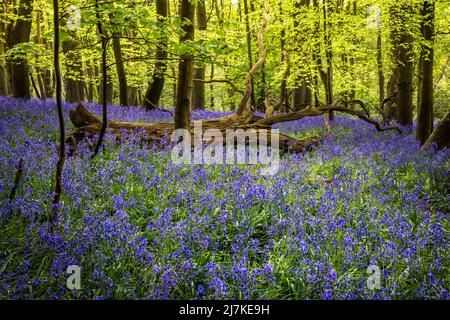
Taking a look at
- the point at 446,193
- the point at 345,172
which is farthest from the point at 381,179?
the point at 446,193

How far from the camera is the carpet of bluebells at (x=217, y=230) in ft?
10.4

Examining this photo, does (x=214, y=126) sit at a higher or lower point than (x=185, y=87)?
lower

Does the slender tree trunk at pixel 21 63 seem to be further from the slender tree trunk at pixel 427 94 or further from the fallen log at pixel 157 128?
the slender tree trunk at pixel 427 94

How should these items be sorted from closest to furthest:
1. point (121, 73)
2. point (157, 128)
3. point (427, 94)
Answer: point (157, 128) → point (427, 94) → point (121, 73)

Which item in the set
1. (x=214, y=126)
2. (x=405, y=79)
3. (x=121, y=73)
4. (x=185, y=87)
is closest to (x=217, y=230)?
(x=185, y=87)

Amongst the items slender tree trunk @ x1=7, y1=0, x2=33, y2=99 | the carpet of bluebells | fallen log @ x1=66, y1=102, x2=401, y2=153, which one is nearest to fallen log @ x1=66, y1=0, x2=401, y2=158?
fallen log @ x1=66, y1=102, x2=401, y2=153

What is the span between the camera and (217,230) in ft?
14.3

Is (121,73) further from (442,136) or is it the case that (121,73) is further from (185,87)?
(442,136)

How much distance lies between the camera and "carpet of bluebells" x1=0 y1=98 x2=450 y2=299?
317cm

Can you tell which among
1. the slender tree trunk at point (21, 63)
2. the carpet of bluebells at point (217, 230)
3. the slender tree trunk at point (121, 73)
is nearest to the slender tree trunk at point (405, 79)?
the carpet of bluebells at point (217, 230)

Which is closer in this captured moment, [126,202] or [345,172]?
[126,202]

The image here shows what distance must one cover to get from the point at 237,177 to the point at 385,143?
516cm
